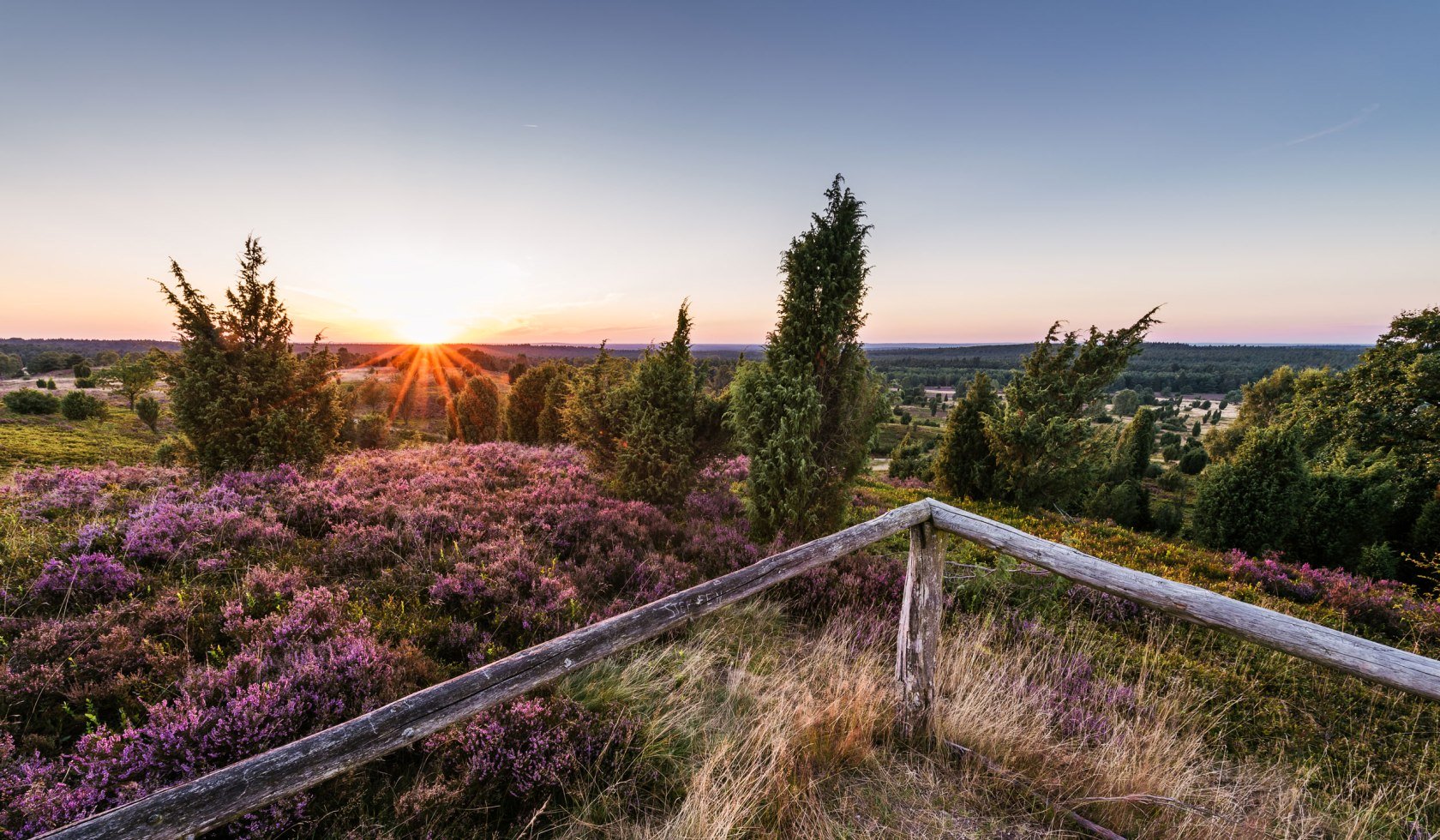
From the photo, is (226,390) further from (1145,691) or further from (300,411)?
(1145,691)

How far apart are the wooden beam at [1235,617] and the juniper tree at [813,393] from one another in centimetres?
409

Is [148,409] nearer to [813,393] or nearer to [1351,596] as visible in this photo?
[813,393]

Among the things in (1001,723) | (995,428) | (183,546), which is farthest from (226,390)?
(995,428)

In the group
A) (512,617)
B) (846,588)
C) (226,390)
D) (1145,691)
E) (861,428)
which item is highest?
(226,390)

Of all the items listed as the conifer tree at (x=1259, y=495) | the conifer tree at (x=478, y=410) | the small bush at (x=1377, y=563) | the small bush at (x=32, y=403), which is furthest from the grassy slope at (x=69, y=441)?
the small bush at (x=1377, y=563)

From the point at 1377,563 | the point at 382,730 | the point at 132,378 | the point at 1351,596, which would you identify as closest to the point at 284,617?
the point at 382,730

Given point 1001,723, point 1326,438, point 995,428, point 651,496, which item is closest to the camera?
point 1001,723

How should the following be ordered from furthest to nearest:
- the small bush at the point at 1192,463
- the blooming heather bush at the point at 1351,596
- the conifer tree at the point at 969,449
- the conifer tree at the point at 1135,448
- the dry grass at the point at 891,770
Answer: the small bush at the point at 1192,463
the conifer tree at the point at 1135,448
the conifer tree at the point at 969,449
the blooming heather bush at the point at 1351,596
the dry grass at the point at 891,770

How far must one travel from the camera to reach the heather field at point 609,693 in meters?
2.56

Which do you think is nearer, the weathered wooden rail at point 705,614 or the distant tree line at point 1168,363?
the weathered wooden rail at point 705,614

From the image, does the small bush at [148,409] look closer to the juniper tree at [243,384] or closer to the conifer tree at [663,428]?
the juniper tree at [243,384]

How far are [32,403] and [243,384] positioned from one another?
40.2 m

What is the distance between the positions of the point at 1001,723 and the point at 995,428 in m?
12.4

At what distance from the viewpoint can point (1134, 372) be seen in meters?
126
